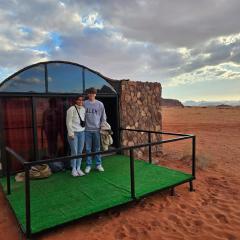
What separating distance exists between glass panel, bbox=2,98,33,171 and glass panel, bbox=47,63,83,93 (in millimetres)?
771

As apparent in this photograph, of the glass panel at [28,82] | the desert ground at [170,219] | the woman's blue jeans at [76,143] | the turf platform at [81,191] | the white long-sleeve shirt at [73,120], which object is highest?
the glass panel at [28,82]

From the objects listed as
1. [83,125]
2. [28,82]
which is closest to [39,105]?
[28,82]

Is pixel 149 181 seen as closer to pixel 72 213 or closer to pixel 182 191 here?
pixel 182 191

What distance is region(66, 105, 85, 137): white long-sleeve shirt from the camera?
219 inches

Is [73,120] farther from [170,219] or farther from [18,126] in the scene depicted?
[170,219]

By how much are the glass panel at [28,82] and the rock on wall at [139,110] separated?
2753 mm

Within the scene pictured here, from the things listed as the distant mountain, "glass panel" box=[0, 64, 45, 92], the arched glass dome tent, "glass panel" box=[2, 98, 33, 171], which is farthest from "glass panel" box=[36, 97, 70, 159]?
the distant mountain

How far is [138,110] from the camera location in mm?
8938

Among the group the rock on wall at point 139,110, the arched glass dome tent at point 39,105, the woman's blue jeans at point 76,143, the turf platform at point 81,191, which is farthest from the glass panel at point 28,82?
the rock on wall at point 139,110

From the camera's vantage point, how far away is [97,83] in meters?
7.50

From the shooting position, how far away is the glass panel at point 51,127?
650cm

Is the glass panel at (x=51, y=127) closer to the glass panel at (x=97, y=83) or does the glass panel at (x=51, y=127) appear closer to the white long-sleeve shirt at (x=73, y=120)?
the glass panel at (x=97, y=83)

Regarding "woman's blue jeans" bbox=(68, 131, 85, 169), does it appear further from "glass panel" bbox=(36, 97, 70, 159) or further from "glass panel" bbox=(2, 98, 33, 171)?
"glass panel" bbox=(2, 98, 33, 171)

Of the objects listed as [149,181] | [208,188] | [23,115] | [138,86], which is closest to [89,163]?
[149,181]
